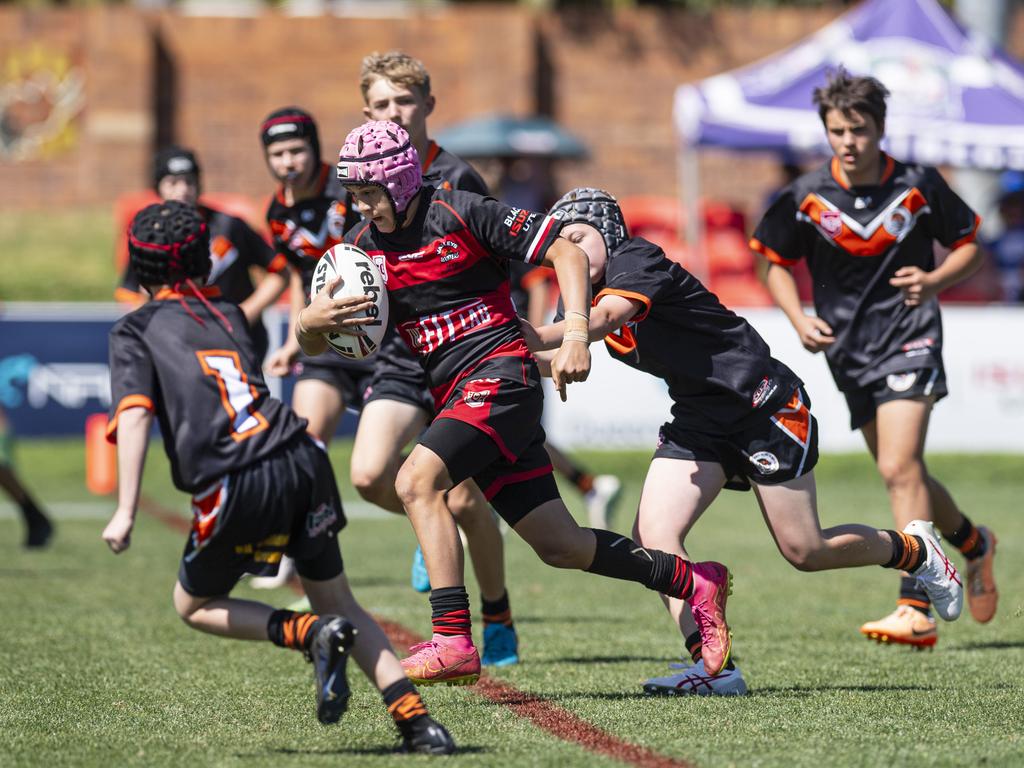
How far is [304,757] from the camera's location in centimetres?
432

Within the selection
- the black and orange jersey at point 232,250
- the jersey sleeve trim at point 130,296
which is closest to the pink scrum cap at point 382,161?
the black and orange jersey at point 232,250

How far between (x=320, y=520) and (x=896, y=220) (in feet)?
10.4

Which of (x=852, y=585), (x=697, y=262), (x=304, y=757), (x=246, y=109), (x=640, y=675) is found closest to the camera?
(x=304, y=757)

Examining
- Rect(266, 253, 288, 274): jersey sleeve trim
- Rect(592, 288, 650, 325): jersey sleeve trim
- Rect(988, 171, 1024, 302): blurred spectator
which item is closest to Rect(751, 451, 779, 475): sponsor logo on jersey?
Rect(592, 288, 650, 325): jersey sleeve trim

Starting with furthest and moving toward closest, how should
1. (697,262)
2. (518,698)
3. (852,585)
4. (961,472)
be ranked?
(697,262)
(961,472)
(852,585)
(518,698)

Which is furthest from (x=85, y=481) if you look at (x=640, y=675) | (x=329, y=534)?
(x=329, y=534)

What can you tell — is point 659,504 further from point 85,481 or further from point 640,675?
point 85,481

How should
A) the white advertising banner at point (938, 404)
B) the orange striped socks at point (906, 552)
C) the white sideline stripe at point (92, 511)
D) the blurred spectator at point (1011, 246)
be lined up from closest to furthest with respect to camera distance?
1. the orange striped socks at point (906, 552)
2. the white sideline stripe at point (92, 511)
3. the white advertising banner at point (938, 404)
4. the blurred spectator at point (1011, 246)

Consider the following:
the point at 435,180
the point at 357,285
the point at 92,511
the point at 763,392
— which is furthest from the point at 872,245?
the point at 92,511

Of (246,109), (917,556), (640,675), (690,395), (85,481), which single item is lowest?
(85,481)

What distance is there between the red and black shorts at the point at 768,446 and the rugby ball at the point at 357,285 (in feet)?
4.12

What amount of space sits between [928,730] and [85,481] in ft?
35.2

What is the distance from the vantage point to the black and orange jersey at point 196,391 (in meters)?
4.36

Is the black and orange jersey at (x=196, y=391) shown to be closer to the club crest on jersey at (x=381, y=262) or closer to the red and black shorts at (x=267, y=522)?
the red and black shorts at (x=267, y=522)
